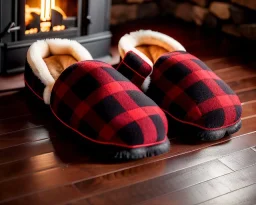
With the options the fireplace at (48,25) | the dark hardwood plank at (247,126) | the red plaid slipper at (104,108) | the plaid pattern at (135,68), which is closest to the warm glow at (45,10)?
the fireplace at (48,25)

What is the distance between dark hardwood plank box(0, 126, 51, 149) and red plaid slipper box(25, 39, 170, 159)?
7cm

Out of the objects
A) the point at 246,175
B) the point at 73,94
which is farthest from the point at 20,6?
the point at 246,175

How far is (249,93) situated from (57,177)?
0.99 metres

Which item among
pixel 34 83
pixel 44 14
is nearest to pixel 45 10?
pixel 44 14

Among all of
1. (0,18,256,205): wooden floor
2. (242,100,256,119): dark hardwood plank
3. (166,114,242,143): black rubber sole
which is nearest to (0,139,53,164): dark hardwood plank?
(0,18,256,205): wooden floor

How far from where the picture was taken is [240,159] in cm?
178

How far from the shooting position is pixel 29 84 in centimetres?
208

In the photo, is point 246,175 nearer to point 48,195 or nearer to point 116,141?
point 116,141

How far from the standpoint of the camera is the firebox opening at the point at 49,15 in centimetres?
229

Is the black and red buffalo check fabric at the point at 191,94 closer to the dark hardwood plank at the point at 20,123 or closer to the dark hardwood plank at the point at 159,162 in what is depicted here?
the dark hardwood plank at the point at 159,162

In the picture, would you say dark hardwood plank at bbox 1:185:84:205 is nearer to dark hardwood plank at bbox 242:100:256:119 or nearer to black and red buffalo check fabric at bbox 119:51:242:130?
black and red buffalo check fabric at bbox 119:51:242:130

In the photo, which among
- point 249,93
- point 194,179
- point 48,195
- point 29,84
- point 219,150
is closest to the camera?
point 48,195

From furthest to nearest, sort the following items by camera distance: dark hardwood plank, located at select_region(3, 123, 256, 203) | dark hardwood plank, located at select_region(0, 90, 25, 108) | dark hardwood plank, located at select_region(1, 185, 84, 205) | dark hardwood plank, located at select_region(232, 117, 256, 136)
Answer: dark hardwood plank, located at select_region(0, 90, 25, 108) < dark hardwood plank, located at select_region(232, 117, 256, 136) < dark hardwood plank, located at select_region(3, 123, 256, 203) < dark hardwood plank, located at select_region(1, 185, 84, 205)

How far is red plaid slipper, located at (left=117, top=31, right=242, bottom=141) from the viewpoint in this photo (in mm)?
1859
